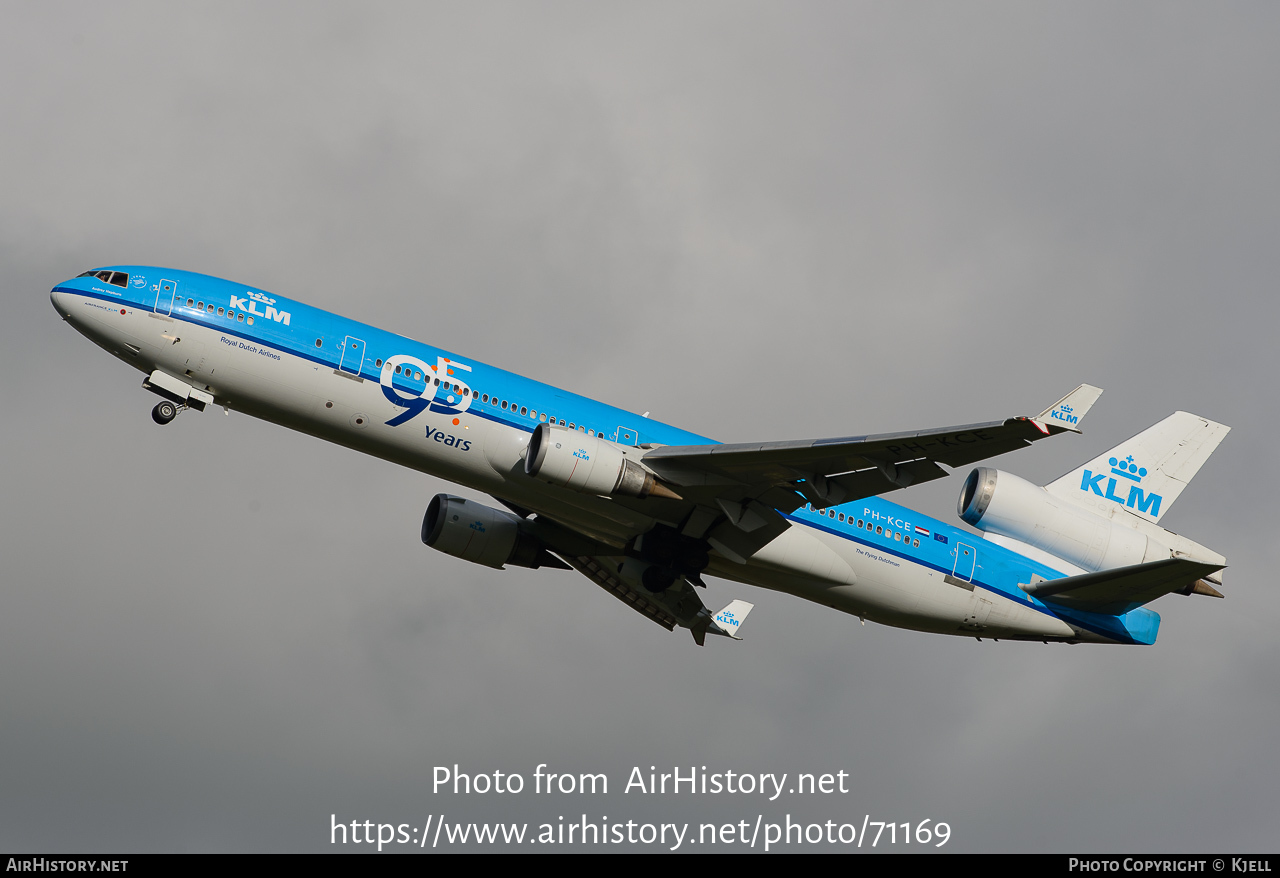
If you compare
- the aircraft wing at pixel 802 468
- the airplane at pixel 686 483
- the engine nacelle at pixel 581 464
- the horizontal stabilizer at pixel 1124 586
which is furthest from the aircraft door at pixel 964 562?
the engine nacelle at pixel 581 464

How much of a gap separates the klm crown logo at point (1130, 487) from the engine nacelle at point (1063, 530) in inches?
44.3

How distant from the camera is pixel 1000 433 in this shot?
31.5 meters

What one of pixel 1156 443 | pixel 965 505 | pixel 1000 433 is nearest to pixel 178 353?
pixel 1000 433

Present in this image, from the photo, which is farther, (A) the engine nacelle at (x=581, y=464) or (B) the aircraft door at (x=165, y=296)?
(B) the aircraft door at (x=165, y=296)

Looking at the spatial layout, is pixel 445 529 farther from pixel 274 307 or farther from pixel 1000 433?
pixel 1000 433

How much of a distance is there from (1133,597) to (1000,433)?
46.2 ft

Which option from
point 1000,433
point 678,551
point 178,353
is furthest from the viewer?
point 678,551

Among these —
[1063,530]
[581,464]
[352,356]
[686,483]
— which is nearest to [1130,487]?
[1063,530]

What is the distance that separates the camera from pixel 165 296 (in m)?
35.1

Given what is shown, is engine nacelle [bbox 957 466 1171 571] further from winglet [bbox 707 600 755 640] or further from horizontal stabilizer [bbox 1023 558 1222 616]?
winglet [bbox 707 600 755 640]

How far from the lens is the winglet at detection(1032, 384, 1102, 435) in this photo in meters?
30.1

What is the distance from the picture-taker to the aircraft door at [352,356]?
3559 centimetres

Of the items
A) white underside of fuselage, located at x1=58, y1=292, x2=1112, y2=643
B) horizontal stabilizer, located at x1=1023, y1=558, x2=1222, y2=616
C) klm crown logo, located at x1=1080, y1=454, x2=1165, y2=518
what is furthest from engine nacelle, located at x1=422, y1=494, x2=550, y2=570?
klm crown logo, located at x1=1080, y1=454, x2=1165, y2=518

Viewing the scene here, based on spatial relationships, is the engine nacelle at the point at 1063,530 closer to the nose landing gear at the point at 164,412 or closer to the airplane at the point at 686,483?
the airplane at the point at 686,483
